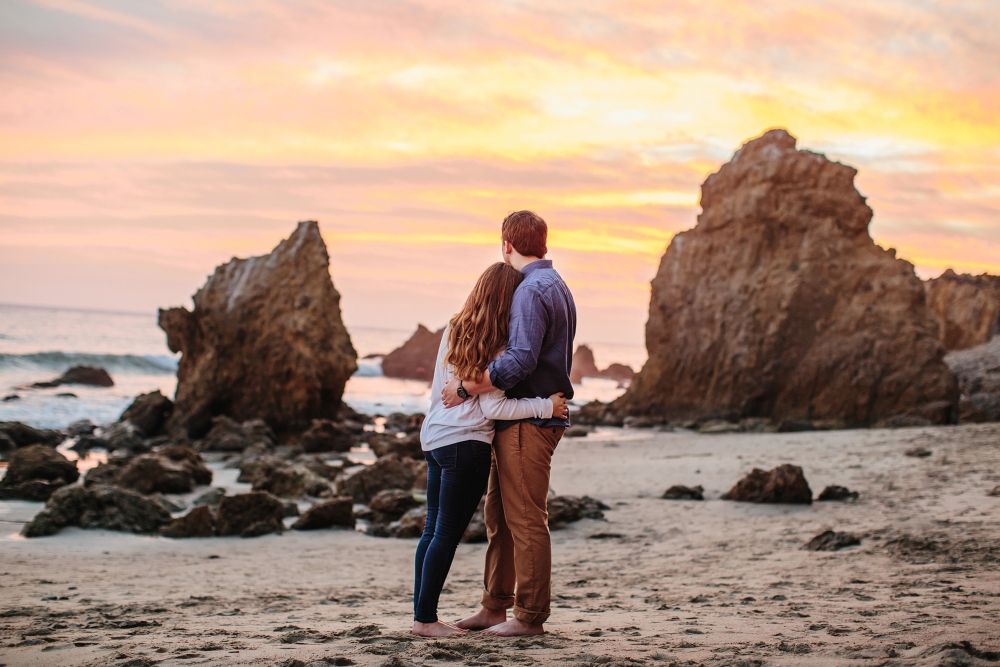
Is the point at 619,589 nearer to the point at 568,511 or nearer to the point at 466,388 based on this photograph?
the point at 466,388

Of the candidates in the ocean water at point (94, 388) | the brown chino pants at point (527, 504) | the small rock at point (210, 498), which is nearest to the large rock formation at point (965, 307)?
the ocean water at point (94, 388)

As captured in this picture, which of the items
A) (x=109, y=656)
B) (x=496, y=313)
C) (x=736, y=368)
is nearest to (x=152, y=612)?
(x=109, y=656)

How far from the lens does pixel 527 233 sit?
4188 mm

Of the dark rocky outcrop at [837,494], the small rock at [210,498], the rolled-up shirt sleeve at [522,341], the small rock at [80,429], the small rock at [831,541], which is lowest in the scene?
the small rock at [210,498]

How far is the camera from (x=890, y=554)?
20.9 feet

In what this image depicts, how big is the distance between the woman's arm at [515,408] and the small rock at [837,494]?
661 cm

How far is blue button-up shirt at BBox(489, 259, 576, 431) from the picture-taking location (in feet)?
12.6

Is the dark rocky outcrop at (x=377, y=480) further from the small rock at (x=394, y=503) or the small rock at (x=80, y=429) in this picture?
Result: the small rock at (x=80, y=429)

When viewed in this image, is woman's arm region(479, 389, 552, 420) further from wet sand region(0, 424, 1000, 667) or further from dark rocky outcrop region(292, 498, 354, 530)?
dark rocky outcrop region(292, 498, 354, 530)

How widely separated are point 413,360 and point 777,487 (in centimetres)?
4838

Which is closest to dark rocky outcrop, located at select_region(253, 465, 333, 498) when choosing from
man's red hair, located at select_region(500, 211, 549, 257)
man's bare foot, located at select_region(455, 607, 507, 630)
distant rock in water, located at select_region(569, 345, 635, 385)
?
man's bare foot, located at select_region(455, 607, 507, 630)

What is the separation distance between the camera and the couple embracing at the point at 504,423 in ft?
13.0

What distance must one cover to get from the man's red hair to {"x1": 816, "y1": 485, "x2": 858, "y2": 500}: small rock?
261 inches

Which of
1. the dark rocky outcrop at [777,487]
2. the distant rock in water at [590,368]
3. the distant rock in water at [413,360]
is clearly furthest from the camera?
the distant rock in water at [590,368]
